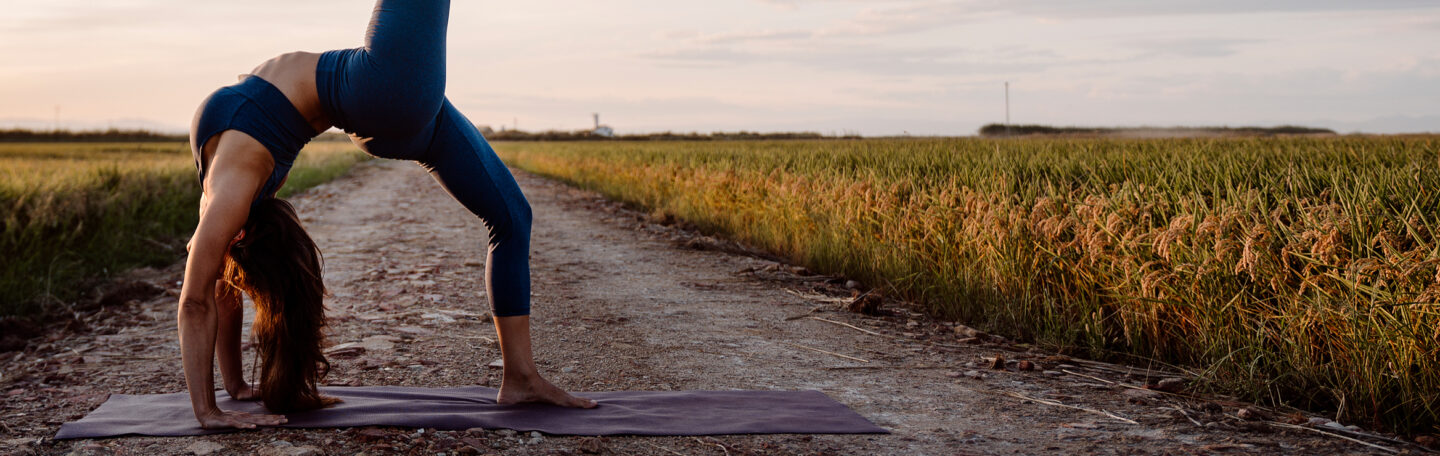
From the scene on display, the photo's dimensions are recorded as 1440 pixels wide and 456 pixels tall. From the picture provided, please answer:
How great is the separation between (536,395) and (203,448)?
1.15 meters

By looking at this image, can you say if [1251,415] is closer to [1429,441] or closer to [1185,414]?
[1185,414]

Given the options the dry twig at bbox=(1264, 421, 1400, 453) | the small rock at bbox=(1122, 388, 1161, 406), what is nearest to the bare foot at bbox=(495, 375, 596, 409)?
the small rock at bbox=(1122, 388, 1161, 406)

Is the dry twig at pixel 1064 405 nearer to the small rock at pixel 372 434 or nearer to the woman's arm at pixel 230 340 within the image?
the small rock at pixel 372 434

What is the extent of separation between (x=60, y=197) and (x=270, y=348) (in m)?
7.14

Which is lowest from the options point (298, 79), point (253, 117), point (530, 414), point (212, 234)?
point (530, 414)

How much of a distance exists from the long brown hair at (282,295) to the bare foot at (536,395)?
71 cm

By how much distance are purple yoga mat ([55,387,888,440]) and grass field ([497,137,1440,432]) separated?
→ 185cm

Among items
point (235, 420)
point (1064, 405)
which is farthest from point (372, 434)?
point (1064, 405)

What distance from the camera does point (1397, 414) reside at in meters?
3.61

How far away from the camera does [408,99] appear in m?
2.99

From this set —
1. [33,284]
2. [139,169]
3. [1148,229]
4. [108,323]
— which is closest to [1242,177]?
[1148,229]

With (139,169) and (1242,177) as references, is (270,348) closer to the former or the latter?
(1242,177)

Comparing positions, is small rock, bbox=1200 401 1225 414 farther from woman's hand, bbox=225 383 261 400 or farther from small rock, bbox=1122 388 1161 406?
woman's hand, bbox=225 383 261 400

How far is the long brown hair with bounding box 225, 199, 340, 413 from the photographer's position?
3.44 metres
